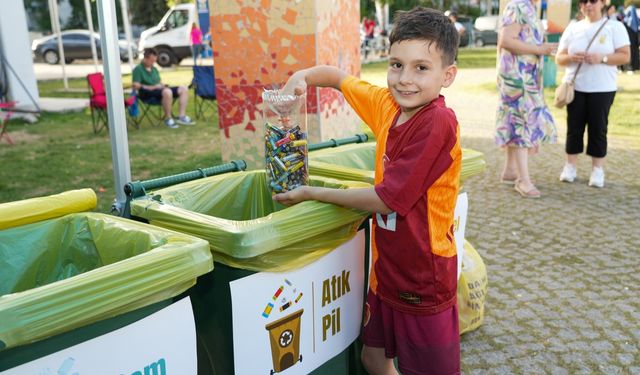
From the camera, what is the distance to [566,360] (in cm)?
287

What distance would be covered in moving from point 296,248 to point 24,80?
10128 mm

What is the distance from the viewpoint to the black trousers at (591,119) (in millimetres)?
5395

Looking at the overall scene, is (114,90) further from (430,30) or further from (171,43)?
(171,43)

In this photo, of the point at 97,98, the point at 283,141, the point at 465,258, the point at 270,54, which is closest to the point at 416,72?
the point at 283,141

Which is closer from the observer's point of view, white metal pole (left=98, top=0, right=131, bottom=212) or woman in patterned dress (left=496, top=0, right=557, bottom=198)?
white metal pole (left=98, top=0, right=131, bottom=212)

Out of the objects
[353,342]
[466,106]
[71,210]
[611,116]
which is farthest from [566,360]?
[466,106]

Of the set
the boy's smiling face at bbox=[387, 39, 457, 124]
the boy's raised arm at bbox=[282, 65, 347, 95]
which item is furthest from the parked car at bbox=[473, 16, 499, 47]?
the boy's smiling face at bbox=[387, 39, 457, 124]

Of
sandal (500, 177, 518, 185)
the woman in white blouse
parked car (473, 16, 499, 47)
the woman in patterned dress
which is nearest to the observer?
the woman in patterned dress

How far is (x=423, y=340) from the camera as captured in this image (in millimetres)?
2035

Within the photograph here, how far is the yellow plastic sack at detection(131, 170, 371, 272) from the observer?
1.77 meters

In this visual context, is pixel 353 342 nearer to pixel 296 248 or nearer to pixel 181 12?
pixel 296 248

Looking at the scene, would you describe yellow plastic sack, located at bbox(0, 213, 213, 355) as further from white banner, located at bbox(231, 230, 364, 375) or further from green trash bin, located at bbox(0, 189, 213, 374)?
white banner, located at bbox(231, 230, 364, 375)

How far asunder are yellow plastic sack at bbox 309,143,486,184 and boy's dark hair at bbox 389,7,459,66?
0.69 meters

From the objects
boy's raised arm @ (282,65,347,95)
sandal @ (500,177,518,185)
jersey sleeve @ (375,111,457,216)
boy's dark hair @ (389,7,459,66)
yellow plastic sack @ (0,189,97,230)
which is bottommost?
sandal @ (500,177,518,185)
